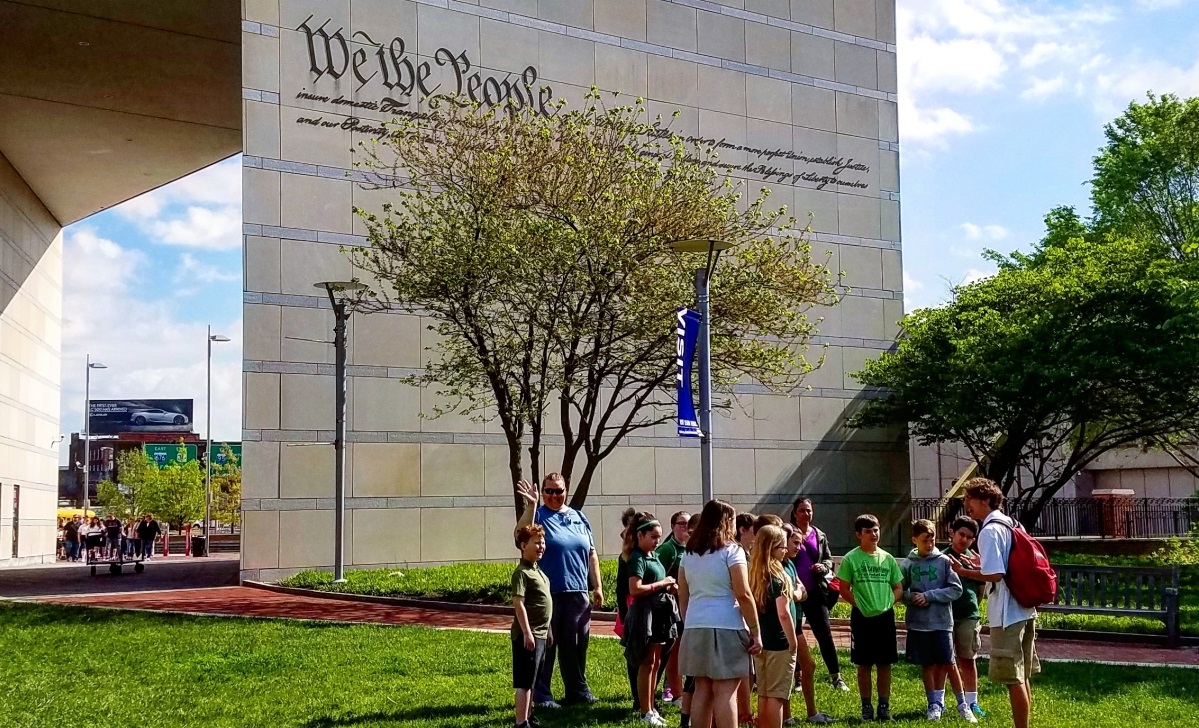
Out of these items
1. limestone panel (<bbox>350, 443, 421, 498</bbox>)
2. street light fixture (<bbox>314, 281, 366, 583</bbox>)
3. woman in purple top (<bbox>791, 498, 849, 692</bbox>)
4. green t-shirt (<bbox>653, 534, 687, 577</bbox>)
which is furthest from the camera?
limestone panel (<bbox>350, 443, 421, 498</bbox>)

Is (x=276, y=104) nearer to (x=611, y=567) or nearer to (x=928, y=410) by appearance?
(x=611, y=567)

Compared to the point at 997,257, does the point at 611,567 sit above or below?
below

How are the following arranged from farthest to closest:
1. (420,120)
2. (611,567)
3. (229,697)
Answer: (420,120)
(611,567)
(229,697)

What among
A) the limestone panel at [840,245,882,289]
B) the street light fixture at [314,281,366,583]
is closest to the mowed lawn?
the street light fixture at [314,281,366,583]

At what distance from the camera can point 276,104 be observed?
24375mm

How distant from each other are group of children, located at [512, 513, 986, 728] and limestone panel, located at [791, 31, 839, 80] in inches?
928

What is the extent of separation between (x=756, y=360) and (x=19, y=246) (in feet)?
106

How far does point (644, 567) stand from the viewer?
9.26m

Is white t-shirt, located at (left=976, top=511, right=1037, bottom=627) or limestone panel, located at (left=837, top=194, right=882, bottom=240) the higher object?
limestone panel, located at (left=837, top=194, right=882, bottom=240)

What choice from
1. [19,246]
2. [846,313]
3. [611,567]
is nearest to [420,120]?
[611,567]

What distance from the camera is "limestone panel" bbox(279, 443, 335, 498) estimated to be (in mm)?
23938

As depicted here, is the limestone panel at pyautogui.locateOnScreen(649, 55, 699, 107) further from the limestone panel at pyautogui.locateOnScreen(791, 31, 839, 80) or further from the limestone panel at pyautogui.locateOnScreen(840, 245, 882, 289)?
the limestone panel at pyautogui.locateOnScreen(840, 245, 882, 289)

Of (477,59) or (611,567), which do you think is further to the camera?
(477,59)

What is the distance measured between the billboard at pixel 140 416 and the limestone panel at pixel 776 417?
333 ft
